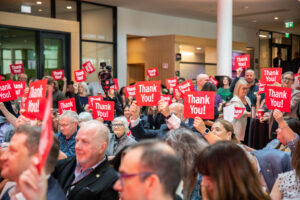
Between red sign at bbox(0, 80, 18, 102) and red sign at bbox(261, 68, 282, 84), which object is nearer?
red sign at bbox(0, 80, 18, 102)

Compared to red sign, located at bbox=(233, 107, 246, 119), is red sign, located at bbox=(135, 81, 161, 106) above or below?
above

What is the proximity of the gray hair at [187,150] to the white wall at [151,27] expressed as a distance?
11.8 metres

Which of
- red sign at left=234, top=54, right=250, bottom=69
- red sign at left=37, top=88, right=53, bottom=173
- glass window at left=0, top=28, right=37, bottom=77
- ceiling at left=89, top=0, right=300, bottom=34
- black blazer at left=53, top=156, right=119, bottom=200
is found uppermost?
ceiling at left=89, top=0, right=300, bottom=34

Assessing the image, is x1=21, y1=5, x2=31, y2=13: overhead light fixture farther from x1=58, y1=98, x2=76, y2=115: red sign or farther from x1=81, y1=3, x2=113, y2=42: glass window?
x1=58, y1=98, x2=76, y2=115: red sign

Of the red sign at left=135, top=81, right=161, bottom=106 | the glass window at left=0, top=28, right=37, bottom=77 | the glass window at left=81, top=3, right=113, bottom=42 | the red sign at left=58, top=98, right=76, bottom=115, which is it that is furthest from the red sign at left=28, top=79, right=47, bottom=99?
the glass window at left=81, top=3, right=113, bottom=42

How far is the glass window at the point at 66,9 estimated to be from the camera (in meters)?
12.6

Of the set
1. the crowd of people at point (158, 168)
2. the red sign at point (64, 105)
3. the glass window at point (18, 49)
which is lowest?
the crowd of people at point (158, 168)

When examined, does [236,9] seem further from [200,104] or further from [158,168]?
[158,168]

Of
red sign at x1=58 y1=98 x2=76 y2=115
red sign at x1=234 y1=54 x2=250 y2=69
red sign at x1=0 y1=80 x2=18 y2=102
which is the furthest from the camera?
red sign at x1=234 y1=54 x2=250 y2=69

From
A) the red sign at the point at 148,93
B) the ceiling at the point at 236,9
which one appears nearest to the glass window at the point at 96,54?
the ceiling at the point at 236,9

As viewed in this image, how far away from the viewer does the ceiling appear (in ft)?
44.2

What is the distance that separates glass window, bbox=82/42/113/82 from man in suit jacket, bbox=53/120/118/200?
32.9 feet

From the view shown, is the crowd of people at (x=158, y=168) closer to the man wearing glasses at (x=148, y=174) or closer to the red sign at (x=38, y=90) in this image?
the man wearing glasses at (x=148, y=174)

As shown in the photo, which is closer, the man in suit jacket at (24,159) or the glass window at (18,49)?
the man in suit jacket at (24,159)
